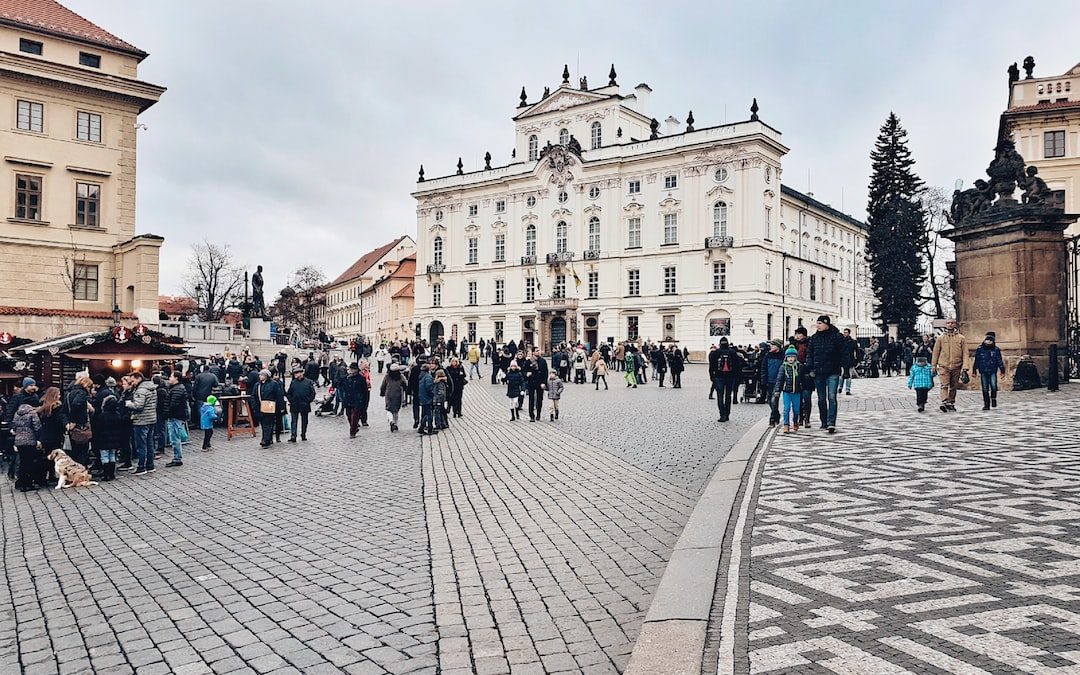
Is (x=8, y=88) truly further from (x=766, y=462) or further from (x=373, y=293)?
(x=373, y=293)

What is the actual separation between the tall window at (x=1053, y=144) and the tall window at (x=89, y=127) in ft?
154

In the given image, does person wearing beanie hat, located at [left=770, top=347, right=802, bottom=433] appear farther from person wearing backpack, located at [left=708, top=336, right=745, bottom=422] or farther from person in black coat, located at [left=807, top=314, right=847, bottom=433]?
person wearing backpack, located at [left=708, top=336, right=745, bottom=422]

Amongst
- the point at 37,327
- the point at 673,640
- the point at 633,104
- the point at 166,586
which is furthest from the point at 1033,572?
the point at 633,104

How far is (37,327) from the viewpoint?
32.0m

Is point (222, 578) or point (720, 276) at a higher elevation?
point (720, 276)

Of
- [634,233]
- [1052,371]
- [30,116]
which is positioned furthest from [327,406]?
[634,233]

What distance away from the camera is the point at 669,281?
68750 millimetres

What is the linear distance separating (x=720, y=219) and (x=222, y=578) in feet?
207

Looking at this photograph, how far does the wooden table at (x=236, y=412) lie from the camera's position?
62.4ft

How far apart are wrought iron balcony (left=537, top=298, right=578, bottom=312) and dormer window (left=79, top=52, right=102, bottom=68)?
137ft

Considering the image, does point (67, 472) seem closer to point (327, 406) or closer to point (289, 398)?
point (289, 398)

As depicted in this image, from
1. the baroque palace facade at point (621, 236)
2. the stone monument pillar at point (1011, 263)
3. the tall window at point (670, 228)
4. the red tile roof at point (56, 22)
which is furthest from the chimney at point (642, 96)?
the stone monument pillar at point (1011, 263)

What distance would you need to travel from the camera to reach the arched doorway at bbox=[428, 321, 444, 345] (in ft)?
270

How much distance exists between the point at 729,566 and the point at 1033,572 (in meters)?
1.85
